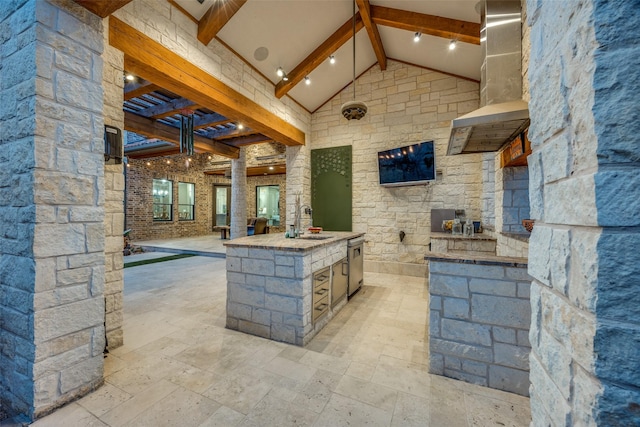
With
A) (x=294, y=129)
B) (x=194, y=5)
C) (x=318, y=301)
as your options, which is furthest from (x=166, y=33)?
(x=318, y=301)

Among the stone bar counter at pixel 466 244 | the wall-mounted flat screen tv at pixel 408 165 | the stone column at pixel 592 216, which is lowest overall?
the stone bar counter at pixel 466 244

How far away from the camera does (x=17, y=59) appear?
1579 mm

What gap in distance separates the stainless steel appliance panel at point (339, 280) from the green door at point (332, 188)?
6.84 feet

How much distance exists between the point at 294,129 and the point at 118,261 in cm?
378

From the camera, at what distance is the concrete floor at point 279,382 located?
1.52m

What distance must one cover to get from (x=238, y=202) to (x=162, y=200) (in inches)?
177

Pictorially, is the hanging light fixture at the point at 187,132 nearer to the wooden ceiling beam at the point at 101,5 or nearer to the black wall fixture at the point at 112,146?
the black wall fixture at the point at 112,146

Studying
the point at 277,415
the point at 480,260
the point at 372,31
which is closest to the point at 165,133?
the point at 372,31

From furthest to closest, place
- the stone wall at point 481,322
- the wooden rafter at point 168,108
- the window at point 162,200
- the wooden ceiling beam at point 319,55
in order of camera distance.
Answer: the window at point 162,200 < the wooden rafter at point 168,108 < the wooden ceiling beam at point 319,55 < the stone wall at point 481,322

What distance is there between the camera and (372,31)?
390 centimetres

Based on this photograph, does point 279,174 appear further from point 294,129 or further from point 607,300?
point 607,300

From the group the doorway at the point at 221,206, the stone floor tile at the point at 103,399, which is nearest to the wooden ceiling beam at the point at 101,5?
the stone floor tile at the point at 103,399

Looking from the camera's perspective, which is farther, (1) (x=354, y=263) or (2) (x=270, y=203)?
(2) (x=270, y=203)

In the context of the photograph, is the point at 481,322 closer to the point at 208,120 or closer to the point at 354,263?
the point at 354,263
